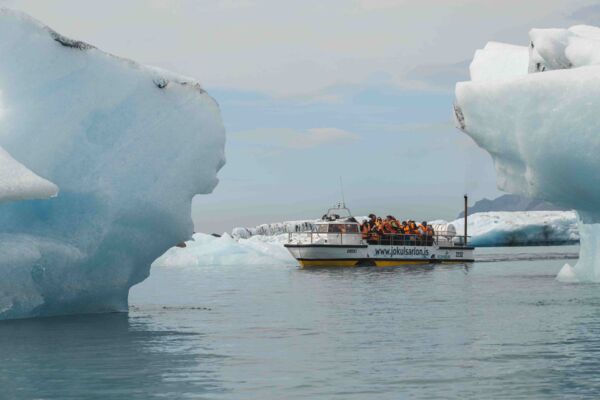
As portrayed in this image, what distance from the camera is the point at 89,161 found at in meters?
17.7

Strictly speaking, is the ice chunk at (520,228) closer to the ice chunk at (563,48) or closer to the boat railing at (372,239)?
the boat railing at (372,239)

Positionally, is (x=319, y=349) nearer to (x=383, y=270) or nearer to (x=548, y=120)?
(x=548, y=120)

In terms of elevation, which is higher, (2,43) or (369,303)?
(2,43)

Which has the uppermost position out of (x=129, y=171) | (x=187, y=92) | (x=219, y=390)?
(x=187, y=92)

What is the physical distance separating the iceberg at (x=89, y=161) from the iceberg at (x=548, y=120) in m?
6.66

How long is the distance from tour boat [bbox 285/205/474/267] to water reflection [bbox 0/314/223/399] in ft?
91.8

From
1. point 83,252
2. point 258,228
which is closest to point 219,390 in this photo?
point 83,252

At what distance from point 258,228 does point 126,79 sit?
281 ft

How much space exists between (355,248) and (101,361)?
3293cm

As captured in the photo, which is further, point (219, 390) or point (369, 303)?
point (369, 303)

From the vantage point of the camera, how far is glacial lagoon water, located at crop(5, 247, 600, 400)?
10.8m

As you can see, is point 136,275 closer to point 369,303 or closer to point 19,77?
point 19,77

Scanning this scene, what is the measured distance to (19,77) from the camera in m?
17.3

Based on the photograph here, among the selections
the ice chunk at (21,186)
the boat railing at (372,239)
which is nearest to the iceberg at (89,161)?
the ice chunk at (21,186)
